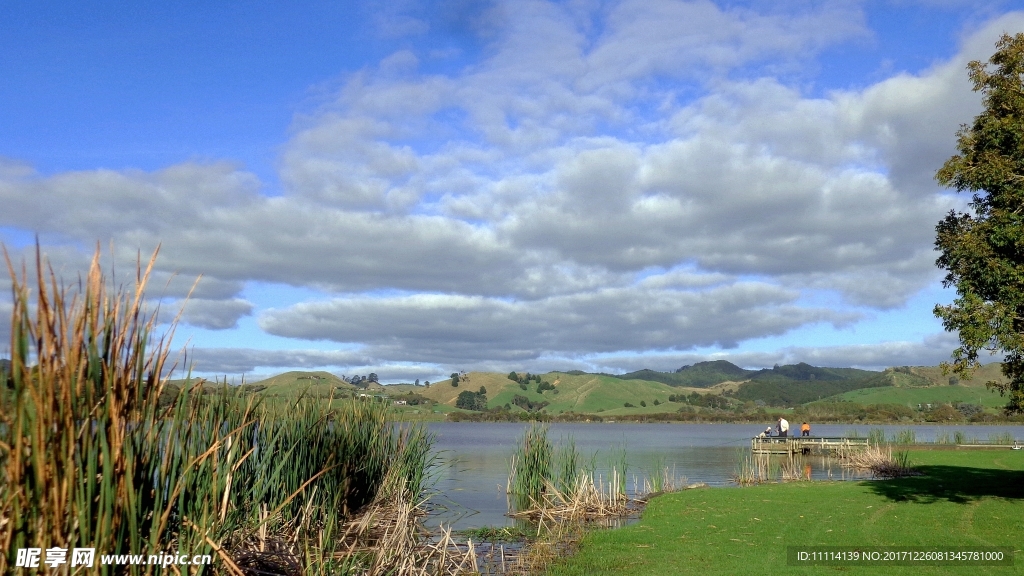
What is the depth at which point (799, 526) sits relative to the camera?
15.1 m

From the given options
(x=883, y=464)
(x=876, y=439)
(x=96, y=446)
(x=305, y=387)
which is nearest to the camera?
(x=96, y=446)

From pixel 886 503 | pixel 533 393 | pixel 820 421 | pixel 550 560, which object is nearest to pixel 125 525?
pixel 550 560

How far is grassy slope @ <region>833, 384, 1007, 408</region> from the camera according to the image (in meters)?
145

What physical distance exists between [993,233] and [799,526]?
284 inches

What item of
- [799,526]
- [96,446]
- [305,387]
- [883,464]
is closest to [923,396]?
[883,464]

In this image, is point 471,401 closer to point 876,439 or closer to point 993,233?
point 876,439

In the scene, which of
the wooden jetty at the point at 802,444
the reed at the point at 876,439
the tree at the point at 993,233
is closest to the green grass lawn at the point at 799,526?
the tree at the point at 993,233

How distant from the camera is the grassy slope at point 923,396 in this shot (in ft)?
477

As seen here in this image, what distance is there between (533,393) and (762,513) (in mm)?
174684

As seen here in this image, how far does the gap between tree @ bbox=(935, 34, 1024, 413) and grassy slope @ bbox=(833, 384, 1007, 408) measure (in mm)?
140069

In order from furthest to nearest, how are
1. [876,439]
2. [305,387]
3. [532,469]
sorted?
[876,439] < [532,469] < [305,387]

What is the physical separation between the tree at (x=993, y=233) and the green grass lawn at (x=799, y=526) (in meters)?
3.02

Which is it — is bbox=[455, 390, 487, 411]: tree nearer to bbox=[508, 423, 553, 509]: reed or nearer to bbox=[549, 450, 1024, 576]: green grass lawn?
bbox=[508, 423, 553, 509]: reed

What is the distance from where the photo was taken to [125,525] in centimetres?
433
